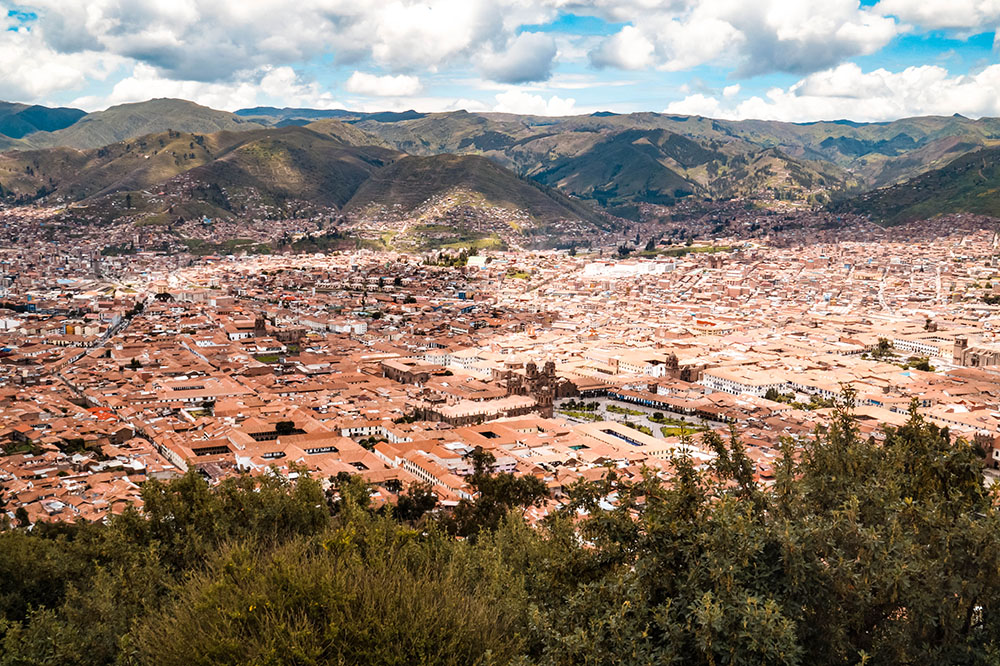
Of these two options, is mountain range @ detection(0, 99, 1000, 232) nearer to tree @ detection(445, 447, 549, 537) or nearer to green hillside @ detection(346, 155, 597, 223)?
green hillside @ detection(346, 155, 597, 223)

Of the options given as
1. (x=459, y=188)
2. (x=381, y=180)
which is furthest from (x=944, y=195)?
(x=381, y=180)

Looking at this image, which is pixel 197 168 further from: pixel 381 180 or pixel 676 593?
pixel 676 593

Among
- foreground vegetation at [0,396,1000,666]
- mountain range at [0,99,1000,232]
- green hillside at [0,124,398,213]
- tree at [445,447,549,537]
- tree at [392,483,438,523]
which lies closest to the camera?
foreground vegetation at [0,396,1000,666]

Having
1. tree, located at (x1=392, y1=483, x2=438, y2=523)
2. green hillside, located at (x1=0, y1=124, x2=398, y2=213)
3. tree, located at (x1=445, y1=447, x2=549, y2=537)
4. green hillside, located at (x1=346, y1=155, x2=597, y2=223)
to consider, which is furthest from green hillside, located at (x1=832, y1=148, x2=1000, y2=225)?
tree, located at (x1=392, y1=483, x2=438, y2=523)

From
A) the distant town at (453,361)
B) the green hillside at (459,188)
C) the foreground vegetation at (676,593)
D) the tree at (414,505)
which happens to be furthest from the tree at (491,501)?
the green hillside at (459,188)

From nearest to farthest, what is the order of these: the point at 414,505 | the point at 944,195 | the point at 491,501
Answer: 1. the point at 491,501
2. the point at 414,505
3. the point at 944,195

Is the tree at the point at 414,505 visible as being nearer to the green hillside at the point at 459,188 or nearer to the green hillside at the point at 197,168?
the green hillside at the point at 197,168

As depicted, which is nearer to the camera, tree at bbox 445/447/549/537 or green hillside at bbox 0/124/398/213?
tree at bbox 445/447/549/537

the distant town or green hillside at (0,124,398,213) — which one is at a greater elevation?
green hillside at (0,124,398,213)
